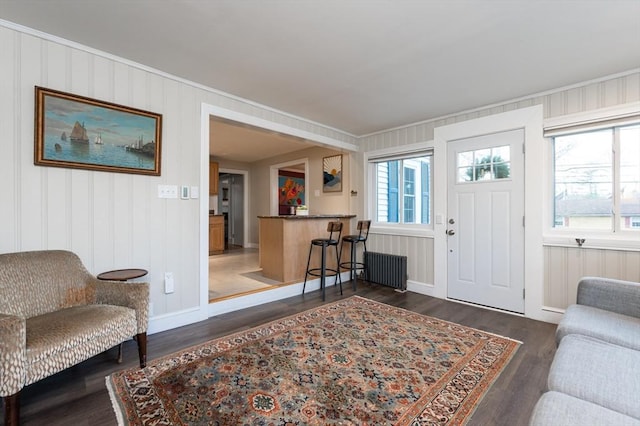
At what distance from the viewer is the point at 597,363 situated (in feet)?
4.21

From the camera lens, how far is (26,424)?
1464 millimetres

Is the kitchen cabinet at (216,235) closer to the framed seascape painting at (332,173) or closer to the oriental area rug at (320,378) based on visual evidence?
the framed seascape painting at (332,173)

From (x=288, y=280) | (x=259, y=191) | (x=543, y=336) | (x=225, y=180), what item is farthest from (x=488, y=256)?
(x=225, y=180)

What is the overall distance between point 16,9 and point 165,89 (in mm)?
1000

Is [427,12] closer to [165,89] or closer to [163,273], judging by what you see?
[165,89]

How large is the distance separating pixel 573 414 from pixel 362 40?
2349mm

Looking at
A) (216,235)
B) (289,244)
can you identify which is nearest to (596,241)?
(289,244)

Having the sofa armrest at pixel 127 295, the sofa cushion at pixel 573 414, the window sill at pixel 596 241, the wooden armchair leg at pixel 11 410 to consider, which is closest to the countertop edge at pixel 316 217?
the sofa armrest at pixel 127 295

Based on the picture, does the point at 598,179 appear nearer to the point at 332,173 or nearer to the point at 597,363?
the point at 597,363

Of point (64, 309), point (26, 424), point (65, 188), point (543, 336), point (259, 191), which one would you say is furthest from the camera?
point (259, 191)

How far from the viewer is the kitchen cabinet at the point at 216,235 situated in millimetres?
6852

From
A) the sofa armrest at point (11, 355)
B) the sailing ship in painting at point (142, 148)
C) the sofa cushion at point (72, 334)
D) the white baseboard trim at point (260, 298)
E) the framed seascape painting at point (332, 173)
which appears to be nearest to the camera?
the sofa armrest at point (11, 355)

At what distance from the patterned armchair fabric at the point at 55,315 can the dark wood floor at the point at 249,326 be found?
259 millimetres

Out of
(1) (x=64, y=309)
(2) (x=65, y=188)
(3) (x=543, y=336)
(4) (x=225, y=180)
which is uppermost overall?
(4) (x=225, y=180)
